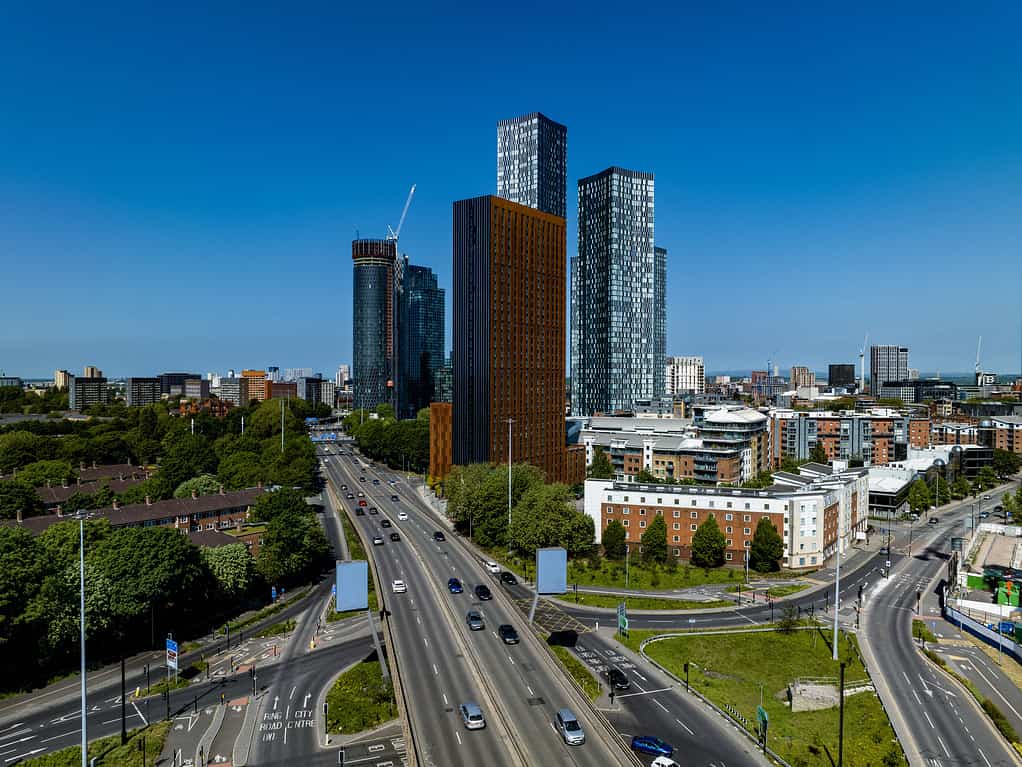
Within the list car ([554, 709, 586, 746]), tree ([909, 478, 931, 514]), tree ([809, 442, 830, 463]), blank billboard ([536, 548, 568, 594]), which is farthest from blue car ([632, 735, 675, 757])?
tree ([809, 442, 830, 463])

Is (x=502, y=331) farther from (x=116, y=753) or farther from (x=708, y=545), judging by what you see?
(x=116, y=753)

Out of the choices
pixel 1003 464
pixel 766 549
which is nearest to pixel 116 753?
pixel 766 549

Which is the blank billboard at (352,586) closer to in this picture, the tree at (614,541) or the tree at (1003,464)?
the tree at (614,541)

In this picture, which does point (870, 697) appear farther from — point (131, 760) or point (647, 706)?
point (131, 760)

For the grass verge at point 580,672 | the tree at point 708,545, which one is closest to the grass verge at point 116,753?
the grass verge at point 580,672

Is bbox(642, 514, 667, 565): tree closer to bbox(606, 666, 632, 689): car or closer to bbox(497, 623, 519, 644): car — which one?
bbox(606, 666, 632, 689): car
